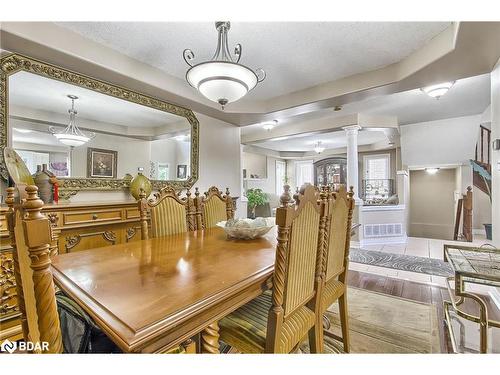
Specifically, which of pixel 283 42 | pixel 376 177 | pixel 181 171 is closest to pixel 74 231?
pixel 181 171

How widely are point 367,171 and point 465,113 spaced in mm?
3504

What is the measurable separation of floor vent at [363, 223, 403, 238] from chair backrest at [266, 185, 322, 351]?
4.15 meters

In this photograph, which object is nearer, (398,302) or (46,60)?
(46,60)

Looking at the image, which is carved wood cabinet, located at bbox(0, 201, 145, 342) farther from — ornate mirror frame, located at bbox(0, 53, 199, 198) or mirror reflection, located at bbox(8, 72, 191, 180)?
mirror reflection, located at bbox(8, 72, 191, 180)

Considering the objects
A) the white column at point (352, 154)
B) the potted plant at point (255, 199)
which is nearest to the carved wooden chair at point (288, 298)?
the white column at point (352, 154)

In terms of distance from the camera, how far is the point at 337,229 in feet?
5.04

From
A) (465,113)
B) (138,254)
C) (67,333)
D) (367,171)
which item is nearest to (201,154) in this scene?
(138,254)

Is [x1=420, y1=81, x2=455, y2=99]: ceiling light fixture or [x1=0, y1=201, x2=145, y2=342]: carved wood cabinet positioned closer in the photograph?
[x1=0, y1=201, x2=145, y2=342]: carved wood cabinet

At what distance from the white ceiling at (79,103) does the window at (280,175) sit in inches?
241

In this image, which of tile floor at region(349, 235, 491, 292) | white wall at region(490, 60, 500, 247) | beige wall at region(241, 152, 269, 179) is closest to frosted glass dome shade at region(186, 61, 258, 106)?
white wall at region(490, 60, 500, 247)

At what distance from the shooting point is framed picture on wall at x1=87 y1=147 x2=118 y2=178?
2475mm

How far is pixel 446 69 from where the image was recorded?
2.29 meters

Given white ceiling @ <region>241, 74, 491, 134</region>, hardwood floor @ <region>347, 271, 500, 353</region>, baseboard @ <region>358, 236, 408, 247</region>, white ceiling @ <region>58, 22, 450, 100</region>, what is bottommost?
hardwood floor @ <region>347, 271, 500, 353</region>
